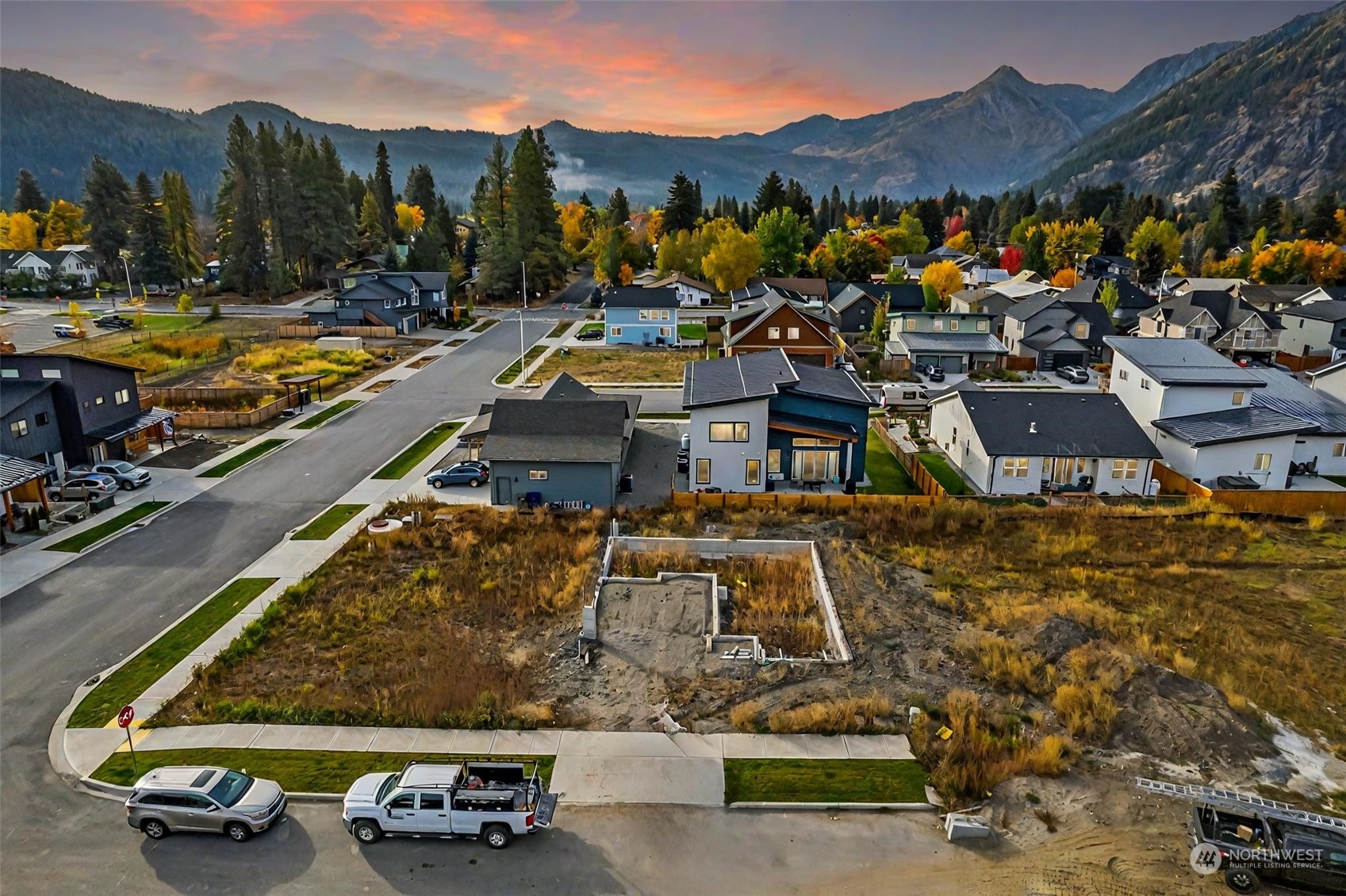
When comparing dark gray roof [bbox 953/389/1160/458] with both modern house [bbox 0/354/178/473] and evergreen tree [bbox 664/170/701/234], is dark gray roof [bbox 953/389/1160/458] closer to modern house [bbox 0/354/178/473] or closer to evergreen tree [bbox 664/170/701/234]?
modern house [bbox 0/354/178/473]

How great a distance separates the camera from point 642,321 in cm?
8088

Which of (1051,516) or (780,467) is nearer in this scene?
(1051,516)

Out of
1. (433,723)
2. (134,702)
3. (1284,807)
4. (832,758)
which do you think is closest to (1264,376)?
(1284,807)

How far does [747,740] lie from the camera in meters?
20.4

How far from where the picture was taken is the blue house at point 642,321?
8056 cm

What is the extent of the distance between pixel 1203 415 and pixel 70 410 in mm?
60661

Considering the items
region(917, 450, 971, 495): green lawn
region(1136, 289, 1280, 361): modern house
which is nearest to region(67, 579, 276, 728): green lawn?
region(917, 450, 971, 495): green lawn

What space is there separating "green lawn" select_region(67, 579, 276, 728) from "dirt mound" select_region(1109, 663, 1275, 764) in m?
27.3

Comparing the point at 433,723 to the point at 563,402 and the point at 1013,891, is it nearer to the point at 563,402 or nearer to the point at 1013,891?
the point at 1013,891

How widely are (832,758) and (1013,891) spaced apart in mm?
5059

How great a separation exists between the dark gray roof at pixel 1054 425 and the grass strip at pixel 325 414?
40031 mm

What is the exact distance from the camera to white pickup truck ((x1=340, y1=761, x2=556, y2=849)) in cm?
1678

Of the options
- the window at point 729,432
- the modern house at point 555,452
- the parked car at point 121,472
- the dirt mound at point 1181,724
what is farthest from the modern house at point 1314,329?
the parked car at point 121,472

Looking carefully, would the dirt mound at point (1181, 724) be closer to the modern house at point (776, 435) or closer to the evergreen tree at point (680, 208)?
the modern house at point (776, 435)
